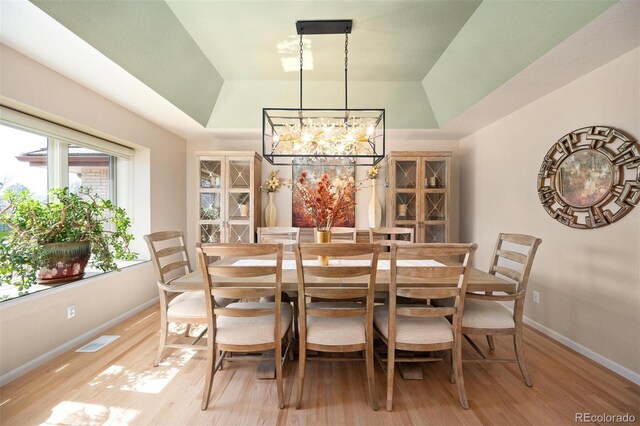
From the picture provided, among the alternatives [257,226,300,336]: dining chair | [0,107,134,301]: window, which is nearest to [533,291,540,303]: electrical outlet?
[257,226,300,336]: dining chair

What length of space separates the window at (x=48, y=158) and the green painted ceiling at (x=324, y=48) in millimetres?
864

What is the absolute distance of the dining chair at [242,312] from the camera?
1362 millimetres

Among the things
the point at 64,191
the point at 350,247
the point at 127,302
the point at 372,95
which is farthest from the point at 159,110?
the point at 350,247

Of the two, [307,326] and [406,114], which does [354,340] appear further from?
[406,114]

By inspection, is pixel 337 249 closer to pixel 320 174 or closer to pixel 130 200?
pixel 320 174

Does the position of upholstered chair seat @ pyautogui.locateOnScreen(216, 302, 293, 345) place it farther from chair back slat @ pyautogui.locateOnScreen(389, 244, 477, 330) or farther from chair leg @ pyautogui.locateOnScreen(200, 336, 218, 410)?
chair back slat @ pyautogui.locateOnScreen(389, 244, 477, 330)

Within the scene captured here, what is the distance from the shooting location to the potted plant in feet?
5.75

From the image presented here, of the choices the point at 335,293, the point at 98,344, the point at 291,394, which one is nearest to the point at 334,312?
the point at 335,293

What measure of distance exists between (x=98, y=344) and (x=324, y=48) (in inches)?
136

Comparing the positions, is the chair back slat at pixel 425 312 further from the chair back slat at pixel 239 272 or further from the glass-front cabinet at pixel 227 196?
the glass-front cabinet at pixel 227 196

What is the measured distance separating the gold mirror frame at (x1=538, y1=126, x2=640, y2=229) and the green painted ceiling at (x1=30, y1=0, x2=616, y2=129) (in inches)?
31.8

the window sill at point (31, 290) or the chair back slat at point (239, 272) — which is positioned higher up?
the chair back slat at point (239, 272)

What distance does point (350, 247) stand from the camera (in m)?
1.34

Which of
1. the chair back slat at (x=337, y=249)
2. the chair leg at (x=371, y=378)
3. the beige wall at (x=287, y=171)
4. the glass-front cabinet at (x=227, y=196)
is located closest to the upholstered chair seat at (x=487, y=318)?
the chair leg at (x=371, y=378)
